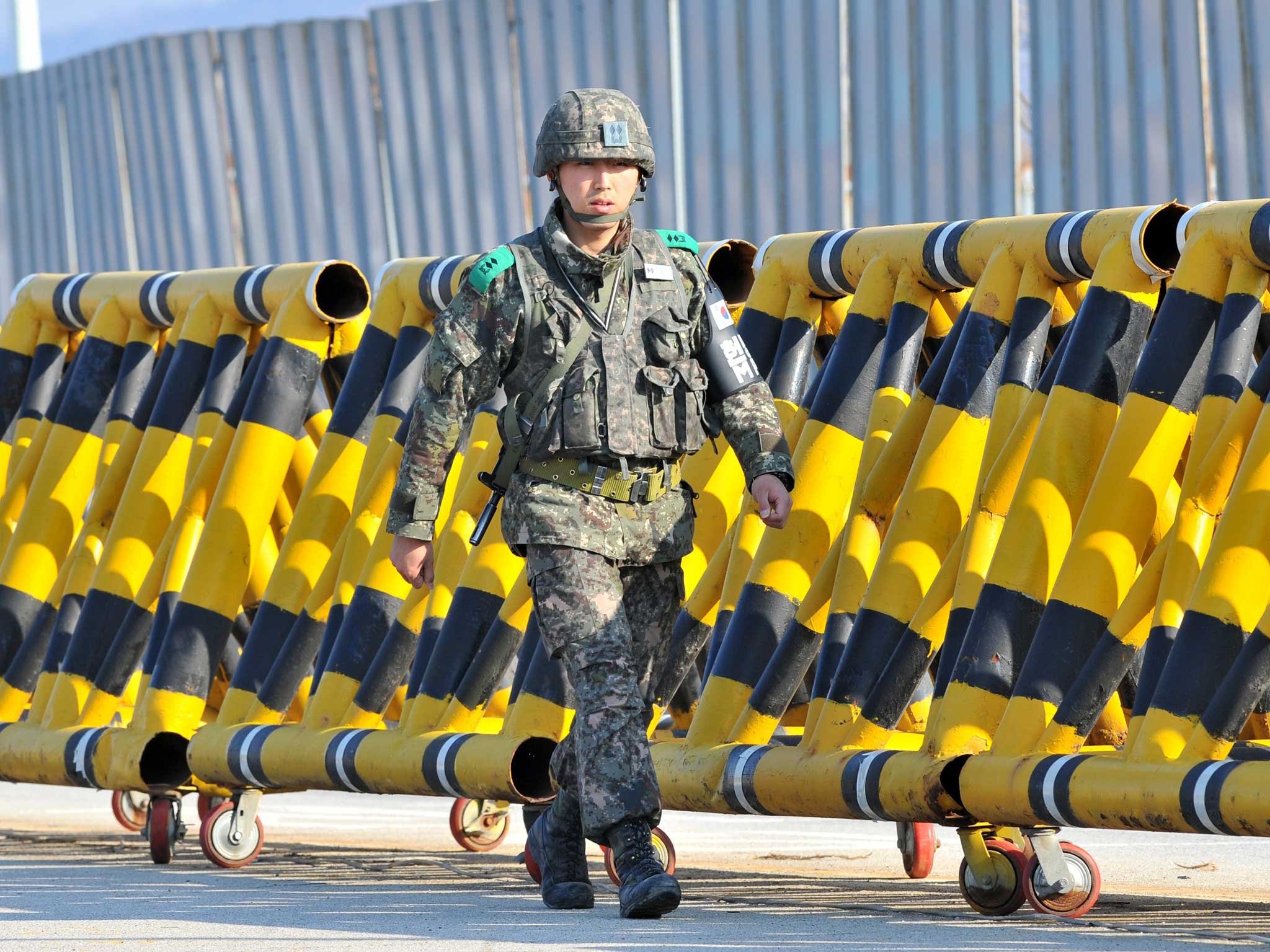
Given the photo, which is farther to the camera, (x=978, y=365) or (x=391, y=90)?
(x=391, y=90)

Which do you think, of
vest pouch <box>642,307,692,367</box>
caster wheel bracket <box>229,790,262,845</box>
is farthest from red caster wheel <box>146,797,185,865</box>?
vest pouch <box>642,307,692,367</box>

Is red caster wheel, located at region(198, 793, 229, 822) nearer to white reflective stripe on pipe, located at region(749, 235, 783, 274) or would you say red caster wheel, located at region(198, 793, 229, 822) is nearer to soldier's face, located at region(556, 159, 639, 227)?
white reflective stripe on pipe, located at region(749, 235, 783, 274)

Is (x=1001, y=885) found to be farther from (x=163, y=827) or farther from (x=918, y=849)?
(x=163, y=827)

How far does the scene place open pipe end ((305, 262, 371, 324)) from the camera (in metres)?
5.98

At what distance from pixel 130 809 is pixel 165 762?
146 centimetres

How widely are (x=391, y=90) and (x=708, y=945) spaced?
1239cm

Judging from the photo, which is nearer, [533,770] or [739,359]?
[739,359]

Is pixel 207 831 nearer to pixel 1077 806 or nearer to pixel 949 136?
pixel 1077 806

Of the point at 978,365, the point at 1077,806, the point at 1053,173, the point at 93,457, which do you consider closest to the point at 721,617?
the point at 978,365

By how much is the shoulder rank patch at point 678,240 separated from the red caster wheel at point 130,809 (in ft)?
10.8

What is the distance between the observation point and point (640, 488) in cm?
415

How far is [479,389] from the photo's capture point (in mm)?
4230


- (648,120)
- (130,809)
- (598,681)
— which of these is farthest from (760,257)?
(648,120)

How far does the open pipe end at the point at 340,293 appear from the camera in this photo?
598 cm
